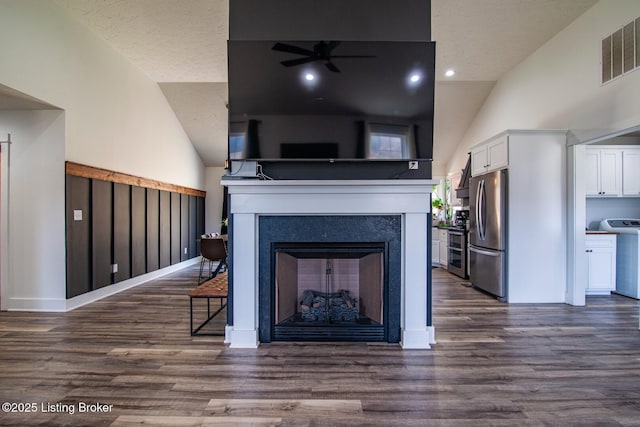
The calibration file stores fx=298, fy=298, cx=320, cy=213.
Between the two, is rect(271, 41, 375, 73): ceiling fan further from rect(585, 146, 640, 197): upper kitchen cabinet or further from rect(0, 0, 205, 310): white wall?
rect(585, 146, 640, 197): upper kitchen cabinet

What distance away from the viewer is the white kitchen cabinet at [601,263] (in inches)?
167

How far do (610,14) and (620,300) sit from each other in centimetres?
353

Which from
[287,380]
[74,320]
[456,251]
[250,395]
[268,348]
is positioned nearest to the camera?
[250,395]

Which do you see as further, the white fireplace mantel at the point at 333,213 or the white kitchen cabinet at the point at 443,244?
the white kitchen cabinet at the point at 443,244

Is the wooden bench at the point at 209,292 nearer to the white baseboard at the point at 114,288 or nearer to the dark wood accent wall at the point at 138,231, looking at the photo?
the white baseboard at the point at 114,288

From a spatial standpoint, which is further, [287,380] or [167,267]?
[167,267]

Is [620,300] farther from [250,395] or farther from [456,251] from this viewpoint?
[250,395]

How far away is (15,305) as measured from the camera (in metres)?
3.53

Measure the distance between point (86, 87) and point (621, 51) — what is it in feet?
20.5

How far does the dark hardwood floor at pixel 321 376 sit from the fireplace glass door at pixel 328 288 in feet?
0.66

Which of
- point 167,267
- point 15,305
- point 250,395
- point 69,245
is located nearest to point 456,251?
point 250,395

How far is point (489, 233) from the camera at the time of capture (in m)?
4.13

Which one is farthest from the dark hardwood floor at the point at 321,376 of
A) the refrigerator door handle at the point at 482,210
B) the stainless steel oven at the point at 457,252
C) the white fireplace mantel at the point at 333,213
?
the stainless steel oven at the point at 457,252

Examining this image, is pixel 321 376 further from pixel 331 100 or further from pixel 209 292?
pixel 331 100
